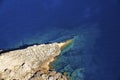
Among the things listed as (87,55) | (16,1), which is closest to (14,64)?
(87,55)

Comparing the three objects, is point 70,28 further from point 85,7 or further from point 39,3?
point 39,3

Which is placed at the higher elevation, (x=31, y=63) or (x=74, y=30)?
(x=74, y=30)

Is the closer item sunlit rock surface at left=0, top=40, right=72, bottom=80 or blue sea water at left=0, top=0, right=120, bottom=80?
sunlit rock surface at left=0, top=40, right=72, bottom=80

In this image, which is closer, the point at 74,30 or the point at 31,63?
the point at 31,63

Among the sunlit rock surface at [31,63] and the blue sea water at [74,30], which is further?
the blue sea water at [74,30]
